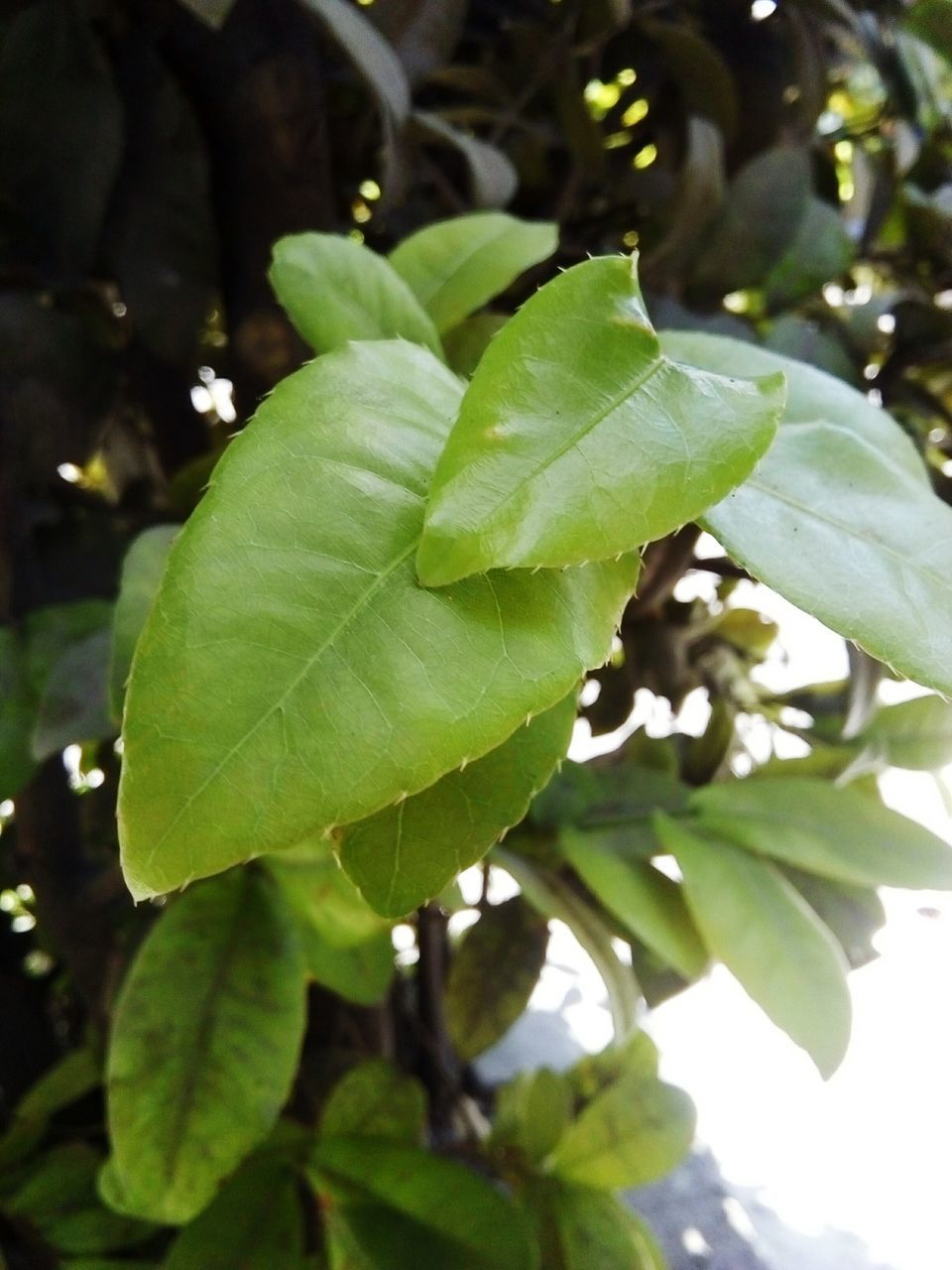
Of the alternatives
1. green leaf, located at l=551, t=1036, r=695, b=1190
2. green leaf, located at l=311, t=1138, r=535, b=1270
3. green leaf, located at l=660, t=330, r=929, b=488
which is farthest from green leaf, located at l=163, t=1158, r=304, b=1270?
green leaf, located at l=660, t=330, r=929, b=488

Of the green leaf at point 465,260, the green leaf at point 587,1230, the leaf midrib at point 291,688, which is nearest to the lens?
the leaf midrib at point 291,688

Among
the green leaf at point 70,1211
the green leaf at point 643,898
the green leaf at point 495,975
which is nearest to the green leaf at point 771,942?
the green leaf at point 643,898

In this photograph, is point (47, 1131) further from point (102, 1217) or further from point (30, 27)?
point (30, 27)

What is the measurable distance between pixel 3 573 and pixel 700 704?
330 millimetres

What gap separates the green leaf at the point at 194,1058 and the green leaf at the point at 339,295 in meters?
0.22

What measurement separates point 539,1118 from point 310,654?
14.8 inches

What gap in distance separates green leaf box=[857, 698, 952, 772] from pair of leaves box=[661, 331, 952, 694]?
0.76 ft

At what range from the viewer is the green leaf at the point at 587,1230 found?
0.39 meters

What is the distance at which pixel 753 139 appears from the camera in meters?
0.43

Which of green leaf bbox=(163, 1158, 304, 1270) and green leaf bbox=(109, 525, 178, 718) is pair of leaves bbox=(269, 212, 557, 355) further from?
green leaf bbox=(163, 1158, 304, 1270)

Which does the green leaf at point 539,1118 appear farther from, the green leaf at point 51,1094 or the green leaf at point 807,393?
the green leaf at point 807,393

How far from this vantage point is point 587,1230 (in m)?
0.40

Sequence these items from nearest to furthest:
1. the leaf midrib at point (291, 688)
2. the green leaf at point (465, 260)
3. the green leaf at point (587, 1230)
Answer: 1. the leaf midrib at point (291, 688)
2. the green leaf at point (465, 260)
3. the green leaf at point (587, 1230)

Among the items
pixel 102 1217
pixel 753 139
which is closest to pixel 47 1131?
pixel 102 1217
